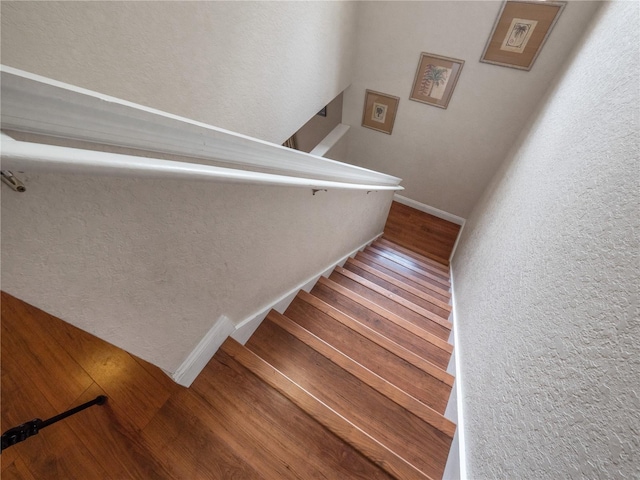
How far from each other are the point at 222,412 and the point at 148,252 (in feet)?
2.22

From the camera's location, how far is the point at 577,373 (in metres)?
0.56

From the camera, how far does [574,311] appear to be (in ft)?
2.08

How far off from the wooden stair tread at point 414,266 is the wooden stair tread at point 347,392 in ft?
6.33

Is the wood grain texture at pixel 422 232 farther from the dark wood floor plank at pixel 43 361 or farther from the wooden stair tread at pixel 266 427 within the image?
the dark wood floor plank at pixel 43 361

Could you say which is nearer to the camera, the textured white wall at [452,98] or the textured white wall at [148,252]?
the textured white wall at [148,252]

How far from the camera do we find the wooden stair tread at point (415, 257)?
3.21m

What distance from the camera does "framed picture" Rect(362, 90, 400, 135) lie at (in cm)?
323

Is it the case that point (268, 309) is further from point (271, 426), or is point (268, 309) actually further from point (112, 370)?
point (112, 370)

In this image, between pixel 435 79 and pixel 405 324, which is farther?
pixel 435 79

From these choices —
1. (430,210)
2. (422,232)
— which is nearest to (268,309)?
(422,232)

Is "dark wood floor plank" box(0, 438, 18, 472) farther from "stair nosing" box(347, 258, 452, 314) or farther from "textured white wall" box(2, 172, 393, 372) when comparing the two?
"stair nosing" box(347, 258, 452, 314)

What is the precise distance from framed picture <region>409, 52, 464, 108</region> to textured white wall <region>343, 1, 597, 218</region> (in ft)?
0.18

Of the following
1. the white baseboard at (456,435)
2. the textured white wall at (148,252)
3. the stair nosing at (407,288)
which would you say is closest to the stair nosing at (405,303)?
the stair nosing at (407,288)

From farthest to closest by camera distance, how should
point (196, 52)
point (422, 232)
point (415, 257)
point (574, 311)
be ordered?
1. point (422, 232)
2. point (415, 257)
3. point (196, 52)
4. point (574, 311)
